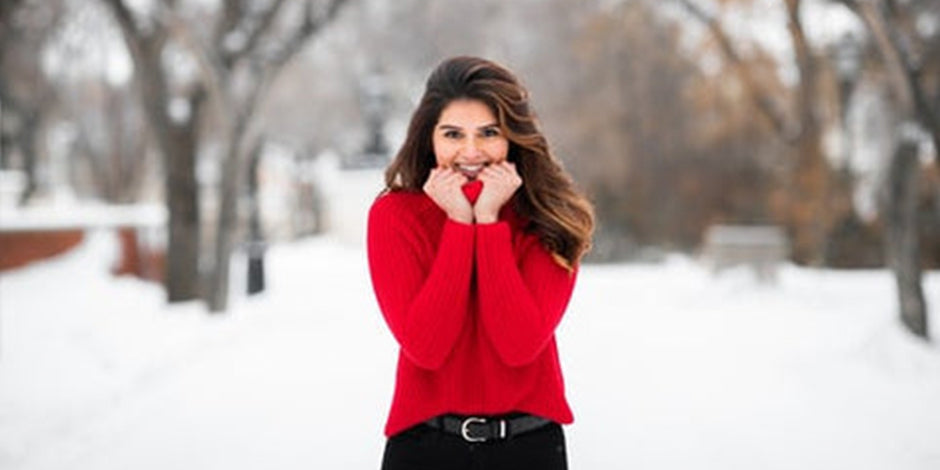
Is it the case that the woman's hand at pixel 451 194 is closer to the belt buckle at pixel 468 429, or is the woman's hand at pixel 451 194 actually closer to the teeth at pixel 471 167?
the teeth at pixel 471 167

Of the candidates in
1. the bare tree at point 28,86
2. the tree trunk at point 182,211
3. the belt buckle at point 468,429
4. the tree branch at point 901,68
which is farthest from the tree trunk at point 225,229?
the bare tree at point 28,86

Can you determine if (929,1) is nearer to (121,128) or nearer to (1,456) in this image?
(1,456)

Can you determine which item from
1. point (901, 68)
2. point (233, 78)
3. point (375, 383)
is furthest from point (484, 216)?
point (233, 78)

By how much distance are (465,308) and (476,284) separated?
11 centimetres

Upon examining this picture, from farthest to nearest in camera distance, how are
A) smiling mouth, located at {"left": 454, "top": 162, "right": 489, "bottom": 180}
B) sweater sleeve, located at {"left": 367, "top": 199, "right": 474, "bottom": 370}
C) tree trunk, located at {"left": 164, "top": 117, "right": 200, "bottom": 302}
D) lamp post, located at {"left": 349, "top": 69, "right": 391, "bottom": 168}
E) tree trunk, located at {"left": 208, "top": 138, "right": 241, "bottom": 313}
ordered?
lamp post, located at {"left": 349, "top": 69, "right": 391, "bottom": 168} → tree trunk, located at {"left": 164, "top": 117, "right": 200, "bottom": 302} → tree trunk, located at {"left": 208, "top": 138, "right": 241, "bottom": 313} → smiling mouth, located at {"left": 454, "top": 162, "right": 489, "bottom": 180} → sweater sleeve, located at {"left": 367, "top": 199, "right": 474, "bottom": 370}

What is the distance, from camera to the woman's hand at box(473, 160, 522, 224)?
2158 mm

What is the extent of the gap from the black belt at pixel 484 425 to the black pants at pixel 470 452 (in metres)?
0.01

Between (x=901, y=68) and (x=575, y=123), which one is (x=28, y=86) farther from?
(x=901, y=68)

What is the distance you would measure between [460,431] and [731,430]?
13.8 ft

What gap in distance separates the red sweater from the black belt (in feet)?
0.07

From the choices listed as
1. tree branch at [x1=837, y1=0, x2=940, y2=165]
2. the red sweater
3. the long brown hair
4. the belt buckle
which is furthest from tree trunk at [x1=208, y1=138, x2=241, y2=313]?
the belt buckle

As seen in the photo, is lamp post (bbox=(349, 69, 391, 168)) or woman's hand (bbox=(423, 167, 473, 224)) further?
lamp post (bbox=(349, 69, 391, 168))

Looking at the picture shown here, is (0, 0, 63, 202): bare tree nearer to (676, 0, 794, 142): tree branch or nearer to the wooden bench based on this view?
(676, 0, 794, 142): tree branch

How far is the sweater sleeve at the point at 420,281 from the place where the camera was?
211 centimetres
